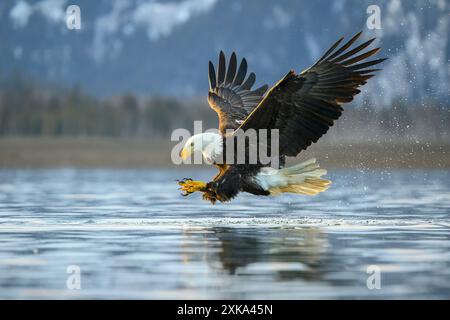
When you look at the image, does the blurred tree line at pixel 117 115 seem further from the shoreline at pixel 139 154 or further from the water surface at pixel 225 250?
the water surface at pixel 225 250

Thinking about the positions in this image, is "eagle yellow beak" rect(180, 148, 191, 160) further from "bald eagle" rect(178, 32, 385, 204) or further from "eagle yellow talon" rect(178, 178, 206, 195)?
"eagle yellow talon" rect(178, 178, 206, 195)

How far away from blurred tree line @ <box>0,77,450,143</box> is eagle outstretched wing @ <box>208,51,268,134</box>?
3724 centimetres

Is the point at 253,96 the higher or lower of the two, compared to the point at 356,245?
higher

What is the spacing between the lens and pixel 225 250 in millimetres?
10195

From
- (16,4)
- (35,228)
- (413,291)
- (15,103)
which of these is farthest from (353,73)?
(16,4)

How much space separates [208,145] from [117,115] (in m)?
70.0

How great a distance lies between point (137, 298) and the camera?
7734 mm

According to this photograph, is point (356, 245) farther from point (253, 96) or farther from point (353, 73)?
point (253, 96)

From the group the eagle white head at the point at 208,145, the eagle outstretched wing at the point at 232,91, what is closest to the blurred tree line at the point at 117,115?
the eagle outstretched wing at the point at 232,91

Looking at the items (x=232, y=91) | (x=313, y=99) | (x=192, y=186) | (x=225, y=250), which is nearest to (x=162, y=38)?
(x=232, y=91)

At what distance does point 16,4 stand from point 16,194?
114 m

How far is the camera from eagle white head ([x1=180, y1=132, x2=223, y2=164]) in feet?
41.7

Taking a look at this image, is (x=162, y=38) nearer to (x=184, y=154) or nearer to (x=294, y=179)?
(x=184, y=154)

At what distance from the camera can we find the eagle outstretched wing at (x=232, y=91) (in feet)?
47.3
